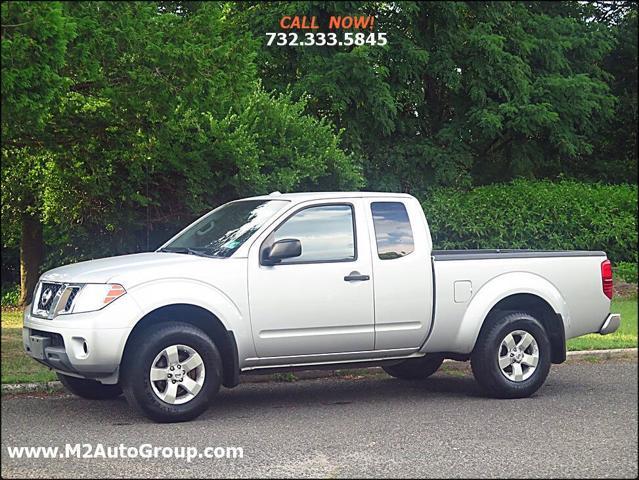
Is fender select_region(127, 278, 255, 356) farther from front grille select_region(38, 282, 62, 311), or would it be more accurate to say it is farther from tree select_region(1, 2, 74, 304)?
tree select_region(1, 2, 74, 304)

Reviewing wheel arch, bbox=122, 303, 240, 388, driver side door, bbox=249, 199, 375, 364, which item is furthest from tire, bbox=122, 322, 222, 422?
driver side door, bbox=249, 199, 375, 364

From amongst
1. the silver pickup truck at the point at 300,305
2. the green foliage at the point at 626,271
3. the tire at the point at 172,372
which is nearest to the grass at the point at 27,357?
the silver pickup truck at the point at 300,305

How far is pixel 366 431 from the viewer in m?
8.46

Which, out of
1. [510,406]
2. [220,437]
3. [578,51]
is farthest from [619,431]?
[578,51]

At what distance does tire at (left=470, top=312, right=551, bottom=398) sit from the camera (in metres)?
9.92

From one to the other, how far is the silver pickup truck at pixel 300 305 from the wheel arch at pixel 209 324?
12mm

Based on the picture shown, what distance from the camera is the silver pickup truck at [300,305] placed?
8.64 m

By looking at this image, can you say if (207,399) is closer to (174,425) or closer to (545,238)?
(174,425)

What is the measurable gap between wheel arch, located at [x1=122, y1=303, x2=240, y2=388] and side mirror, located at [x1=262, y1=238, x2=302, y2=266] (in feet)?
2.25

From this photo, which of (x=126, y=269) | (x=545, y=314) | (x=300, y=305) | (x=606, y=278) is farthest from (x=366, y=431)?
(x=606, y=278)

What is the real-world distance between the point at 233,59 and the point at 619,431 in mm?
6518

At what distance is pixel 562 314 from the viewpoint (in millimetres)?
10312

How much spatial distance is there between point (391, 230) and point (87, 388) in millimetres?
3171

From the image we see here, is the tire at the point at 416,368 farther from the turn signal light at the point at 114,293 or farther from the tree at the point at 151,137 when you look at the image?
the tree at the point at 151,137
